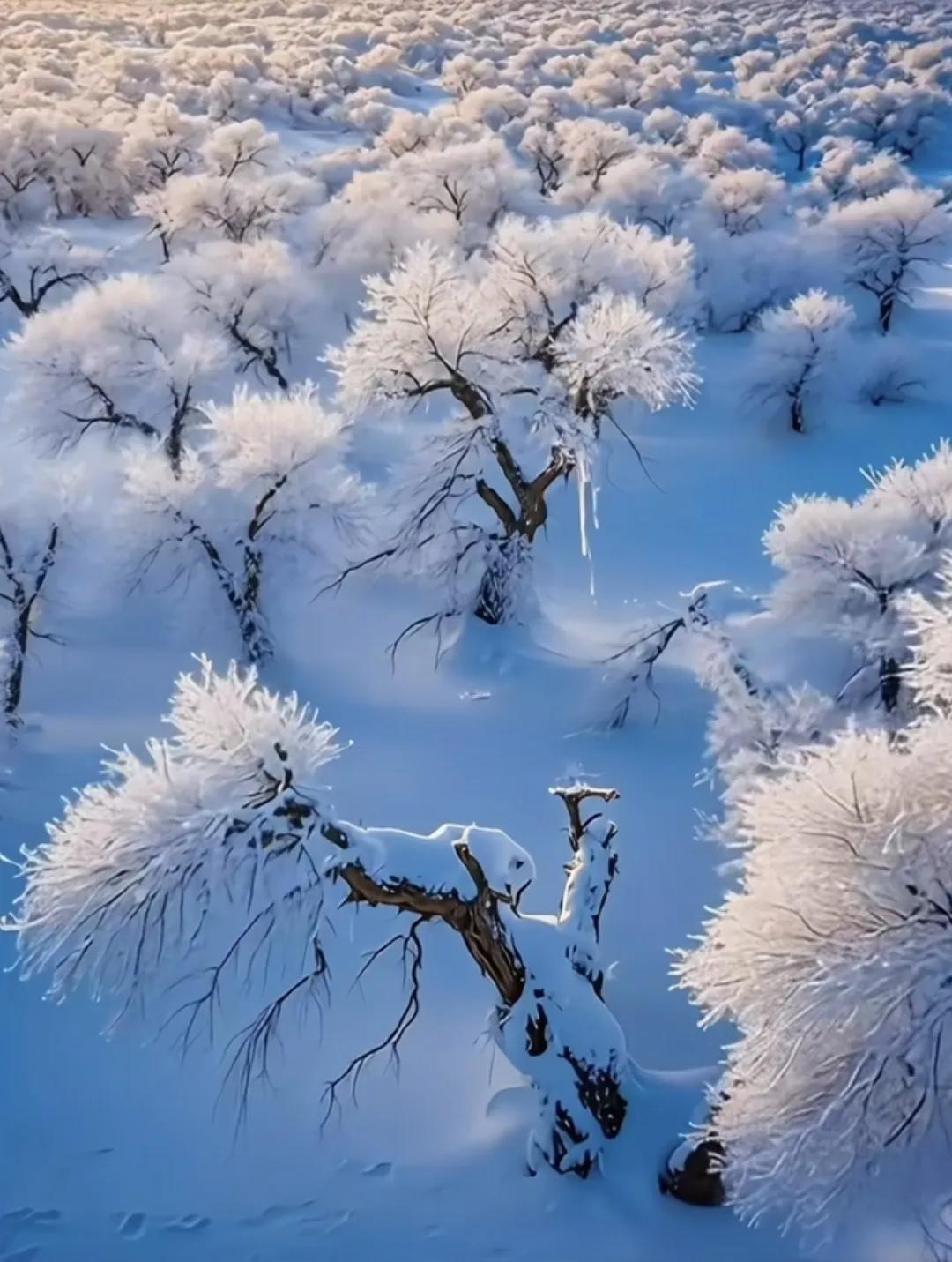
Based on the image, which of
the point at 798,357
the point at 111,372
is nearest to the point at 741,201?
the point at 798,357

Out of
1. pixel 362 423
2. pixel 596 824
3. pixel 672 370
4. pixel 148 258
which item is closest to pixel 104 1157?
pixel 596 824

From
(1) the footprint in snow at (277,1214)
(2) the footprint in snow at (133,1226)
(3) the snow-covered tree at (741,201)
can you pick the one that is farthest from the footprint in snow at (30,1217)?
(3) the snow-covered tree at (741,201)

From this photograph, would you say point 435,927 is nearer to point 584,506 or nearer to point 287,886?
point 287,886

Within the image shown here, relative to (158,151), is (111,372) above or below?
below

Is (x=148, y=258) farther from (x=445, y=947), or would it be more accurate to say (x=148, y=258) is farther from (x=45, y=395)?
(x=445, y=947)

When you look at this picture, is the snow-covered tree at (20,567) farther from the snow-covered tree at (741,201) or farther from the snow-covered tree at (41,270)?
the snow-covered tree at (741,201)

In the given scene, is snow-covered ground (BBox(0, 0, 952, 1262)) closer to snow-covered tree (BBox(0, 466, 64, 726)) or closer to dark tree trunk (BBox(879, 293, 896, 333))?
snow-covered tree (BBox(0, 466, 64, 726))
